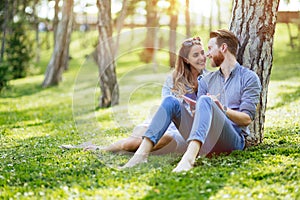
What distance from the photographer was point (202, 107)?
5750 mm

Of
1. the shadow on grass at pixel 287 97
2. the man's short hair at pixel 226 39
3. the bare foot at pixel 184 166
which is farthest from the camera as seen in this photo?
the shadow on grass at pixel 287 97

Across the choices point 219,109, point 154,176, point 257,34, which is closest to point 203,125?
point 219,109

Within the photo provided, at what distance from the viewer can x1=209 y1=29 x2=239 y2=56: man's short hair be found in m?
6.39

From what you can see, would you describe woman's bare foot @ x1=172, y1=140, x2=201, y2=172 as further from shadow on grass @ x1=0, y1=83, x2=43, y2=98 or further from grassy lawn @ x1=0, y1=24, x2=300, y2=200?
shadow on grass @ x1=0, y1=83, x2=43, y2=98

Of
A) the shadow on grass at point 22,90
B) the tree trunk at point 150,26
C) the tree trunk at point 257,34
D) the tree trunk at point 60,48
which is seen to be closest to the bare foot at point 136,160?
the tree trunk at point 257,34

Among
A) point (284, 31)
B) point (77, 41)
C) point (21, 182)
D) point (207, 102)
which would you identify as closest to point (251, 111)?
point (207, 102)

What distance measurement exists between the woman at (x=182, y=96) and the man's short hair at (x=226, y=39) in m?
0.43

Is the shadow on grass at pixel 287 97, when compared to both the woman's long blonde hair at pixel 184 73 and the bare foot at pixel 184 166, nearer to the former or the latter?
the woman's long blonde hair at pixel 184 73

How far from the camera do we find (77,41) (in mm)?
Result: 55844

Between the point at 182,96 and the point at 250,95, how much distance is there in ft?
2.70

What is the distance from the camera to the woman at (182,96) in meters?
5.97

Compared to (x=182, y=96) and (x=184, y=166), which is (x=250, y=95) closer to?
(x=182, y=96)

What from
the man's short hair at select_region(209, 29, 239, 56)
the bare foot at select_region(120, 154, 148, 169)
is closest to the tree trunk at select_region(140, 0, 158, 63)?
the man's short hair at select_region(209, 29, 239, 56)

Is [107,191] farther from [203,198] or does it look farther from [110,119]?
[110,119]
